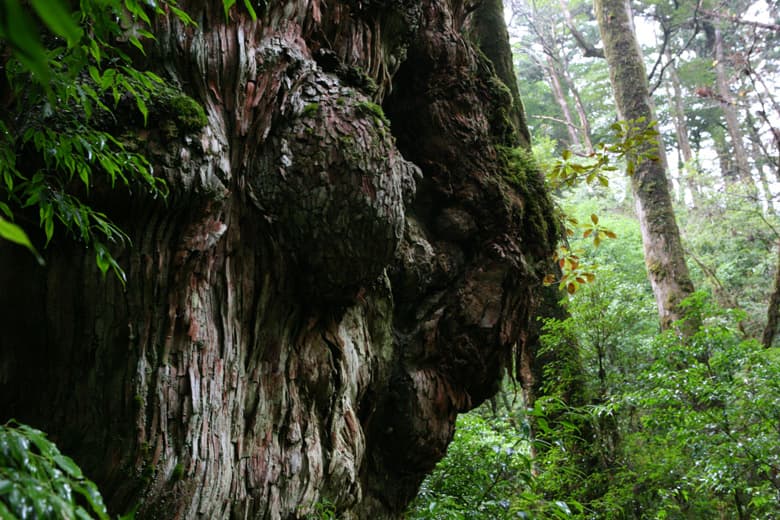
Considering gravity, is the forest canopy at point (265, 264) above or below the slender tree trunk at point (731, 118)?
below

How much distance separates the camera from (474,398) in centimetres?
385

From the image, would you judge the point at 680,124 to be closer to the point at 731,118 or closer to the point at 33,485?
the point at 731,118

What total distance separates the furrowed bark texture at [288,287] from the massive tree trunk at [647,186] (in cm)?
385

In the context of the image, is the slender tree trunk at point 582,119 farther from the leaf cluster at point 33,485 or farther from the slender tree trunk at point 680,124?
the leaf cluster at point 33,485

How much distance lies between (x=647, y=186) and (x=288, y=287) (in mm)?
6331

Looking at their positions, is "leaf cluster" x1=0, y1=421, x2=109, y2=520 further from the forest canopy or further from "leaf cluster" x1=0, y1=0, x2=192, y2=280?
"leaf cluster" x1=0, y1=0, x2=192, y2=280

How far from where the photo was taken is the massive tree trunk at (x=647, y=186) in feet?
23.3

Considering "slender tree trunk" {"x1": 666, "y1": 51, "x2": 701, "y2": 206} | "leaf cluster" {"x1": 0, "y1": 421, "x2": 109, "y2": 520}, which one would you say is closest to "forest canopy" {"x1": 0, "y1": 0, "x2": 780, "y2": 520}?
"leaf cluster" {"x1": 0, "y1": 421, "x2": 109, "y2": 520}

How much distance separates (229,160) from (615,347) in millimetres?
6858

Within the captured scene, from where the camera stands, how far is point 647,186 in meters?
7.50

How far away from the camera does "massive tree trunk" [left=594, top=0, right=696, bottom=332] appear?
7105 millimetres

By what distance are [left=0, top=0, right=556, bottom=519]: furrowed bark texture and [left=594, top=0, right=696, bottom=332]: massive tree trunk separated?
12.6ft

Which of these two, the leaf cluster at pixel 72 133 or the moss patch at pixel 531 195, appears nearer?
the leaf cluster at pixel 72 133

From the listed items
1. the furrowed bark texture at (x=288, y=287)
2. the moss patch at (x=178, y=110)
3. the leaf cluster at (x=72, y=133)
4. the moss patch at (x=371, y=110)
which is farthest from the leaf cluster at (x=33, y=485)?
the moss patch at (x=371, y=110)
